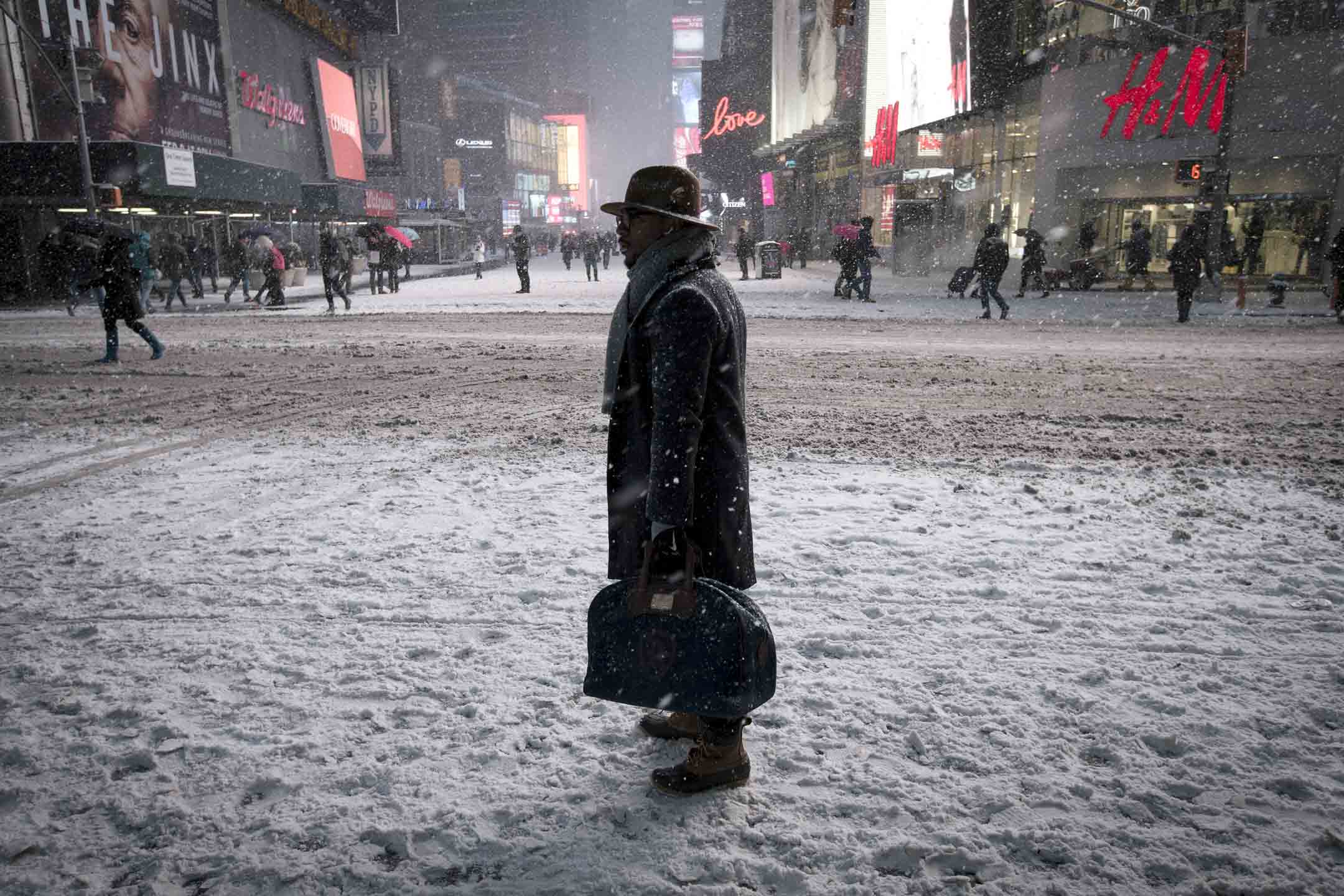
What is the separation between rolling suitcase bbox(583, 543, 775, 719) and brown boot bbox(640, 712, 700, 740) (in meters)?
0.50

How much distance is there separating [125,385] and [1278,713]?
11.6m

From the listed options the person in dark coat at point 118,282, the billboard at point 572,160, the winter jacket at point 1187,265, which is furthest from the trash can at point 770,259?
the billboard at point 572,160

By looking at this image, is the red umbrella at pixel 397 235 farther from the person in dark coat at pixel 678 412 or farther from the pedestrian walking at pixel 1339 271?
the person in dark coat at pixel 678 412

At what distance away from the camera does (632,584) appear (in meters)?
2.51

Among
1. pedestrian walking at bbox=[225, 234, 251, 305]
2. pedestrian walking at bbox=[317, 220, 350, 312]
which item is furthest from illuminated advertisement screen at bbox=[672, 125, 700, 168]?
pedestrian walking at bbox=[317, 220, 350, 312]

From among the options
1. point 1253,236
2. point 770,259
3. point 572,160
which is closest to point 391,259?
point 770,259

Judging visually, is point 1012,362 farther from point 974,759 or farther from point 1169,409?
point 974,759

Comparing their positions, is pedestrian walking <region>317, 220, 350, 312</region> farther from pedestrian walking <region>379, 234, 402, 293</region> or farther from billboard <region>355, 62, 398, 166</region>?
billboard <region>355, 62, 398, 166</region>

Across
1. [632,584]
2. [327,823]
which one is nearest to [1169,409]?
[632,584]

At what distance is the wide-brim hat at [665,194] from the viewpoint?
247 centimetres

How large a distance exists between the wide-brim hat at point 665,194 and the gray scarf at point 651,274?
0.18 ft

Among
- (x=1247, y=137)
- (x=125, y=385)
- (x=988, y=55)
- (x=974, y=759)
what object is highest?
(x=988, y=55)

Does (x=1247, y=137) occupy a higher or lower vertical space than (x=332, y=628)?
higher

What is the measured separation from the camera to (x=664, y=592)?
2.42 m
